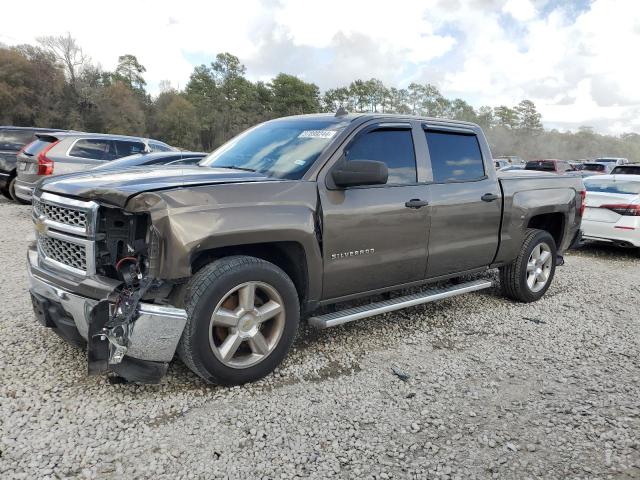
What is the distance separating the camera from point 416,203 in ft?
13.4

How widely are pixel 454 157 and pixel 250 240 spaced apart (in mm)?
2462

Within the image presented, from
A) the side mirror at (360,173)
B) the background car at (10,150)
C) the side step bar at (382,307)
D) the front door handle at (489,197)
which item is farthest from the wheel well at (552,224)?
the background car at (10,150)

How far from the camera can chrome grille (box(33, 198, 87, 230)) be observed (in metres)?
2.99

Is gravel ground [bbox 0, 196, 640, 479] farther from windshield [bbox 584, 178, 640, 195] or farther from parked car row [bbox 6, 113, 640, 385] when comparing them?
windshield [bbox 584, 178, 640, 195]

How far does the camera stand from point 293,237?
3303mm

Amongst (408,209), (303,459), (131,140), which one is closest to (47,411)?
(303,459)

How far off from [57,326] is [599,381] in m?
3.93

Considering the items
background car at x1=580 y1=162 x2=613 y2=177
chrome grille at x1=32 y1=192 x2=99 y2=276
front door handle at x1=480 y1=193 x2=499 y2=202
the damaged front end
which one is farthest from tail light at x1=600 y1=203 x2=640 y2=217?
background car at x1=580 y1=162 x2=613 y2=177

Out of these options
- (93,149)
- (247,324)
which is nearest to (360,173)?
(247,324)

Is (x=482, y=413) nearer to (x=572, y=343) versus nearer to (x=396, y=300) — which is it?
(x=396, y=300)

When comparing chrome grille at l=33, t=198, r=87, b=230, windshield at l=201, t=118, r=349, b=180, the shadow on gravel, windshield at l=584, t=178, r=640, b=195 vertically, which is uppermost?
windshield at l=201, t=118, r=349, b=180

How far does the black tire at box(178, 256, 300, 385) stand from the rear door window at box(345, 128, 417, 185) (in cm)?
118

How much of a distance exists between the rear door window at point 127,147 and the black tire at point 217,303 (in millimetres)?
8276

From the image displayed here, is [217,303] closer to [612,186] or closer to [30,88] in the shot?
[612,186]
